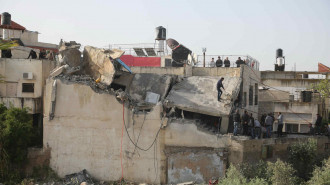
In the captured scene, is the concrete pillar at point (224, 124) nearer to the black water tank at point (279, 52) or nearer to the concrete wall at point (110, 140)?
the concrete wall at point (110, 140)

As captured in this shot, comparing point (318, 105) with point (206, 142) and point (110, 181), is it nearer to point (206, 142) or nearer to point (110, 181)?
point (206, 142)

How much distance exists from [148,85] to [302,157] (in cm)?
978

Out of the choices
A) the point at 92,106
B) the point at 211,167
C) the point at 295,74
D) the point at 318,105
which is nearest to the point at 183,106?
the point at 211,167

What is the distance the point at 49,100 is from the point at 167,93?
22.3ft

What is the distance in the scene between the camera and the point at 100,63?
78.1ft

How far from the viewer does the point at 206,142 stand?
20.3 m

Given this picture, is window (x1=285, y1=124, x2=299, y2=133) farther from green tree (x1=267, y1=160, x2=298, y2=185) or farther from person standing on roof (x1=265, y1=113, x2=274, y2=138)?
green tree (x1=267, y1=160, x2=298, y2=185)

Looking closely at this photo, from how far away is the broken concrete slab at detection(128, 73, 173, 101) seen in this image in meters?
23.8

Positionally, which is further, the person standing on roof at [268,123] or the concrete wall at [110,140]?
the person standing on roof at [268,123]

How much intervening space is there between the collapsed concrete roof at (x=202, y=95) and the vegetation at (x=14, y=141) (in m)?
8.36

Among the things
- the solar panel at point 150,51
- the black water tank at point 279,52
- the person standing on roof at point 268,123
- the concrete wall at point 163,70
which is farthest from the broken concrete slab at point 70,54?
the black water tank at point 279,52

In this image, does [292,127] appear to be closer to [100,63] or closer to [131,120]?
[131,120]

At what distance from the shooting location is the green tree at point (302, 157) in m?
22.1

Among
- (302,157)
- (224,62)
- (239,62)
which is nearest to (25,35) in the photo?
(224,62)
